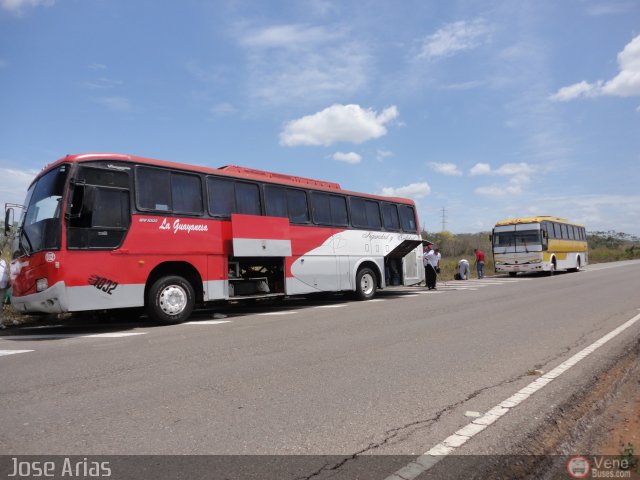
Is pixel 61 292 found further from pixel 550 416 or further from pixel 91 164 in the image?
pixel 550 416

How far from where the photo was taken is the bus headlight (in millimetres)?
8352

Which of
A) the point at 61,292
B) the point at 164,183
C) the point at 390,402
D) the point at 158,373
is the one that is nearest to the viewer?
the point at 390,402

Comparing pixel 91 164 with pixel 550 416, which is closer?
pixel 550 416

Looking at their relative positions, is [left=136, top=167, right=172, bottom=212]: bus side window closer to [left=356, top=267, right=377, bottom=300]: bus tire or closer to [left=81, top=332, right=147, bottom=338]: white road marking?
[left=81, top=332, right=147, bottom=338]: white road marking

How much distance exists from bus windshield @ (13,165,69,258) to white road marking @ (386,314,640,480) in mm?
7503

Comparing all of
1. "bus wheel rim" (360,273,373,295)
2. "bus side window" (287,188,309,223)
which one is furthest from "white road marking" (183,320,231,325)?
"bus wheel rim" (360,273,373,295)

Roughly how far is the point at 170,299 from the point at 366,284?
684 cm

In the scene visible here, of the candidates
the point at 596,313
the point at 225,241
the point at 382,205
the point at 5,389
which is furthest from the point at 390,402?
the point at 382,205

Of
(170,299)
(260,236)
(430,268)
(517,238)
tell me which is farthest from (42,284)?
(517,238)

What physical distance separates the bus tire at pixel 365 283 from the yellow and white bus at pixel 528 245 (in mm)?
14401

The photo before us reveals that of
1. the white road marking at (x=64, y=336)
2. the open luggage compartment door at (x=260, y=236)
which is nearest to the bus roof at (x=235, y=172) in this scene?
the open luggage compartment door at (x=260, y=236)

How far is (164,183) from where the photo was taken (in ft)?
33.0

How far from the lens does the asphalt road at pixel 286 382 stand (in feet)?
11.8

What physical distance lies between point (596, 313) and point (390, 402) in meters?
8.05
